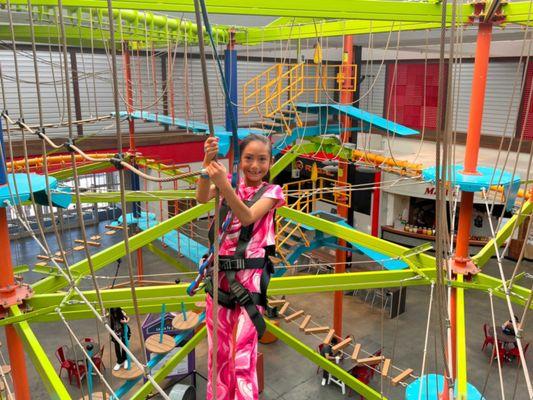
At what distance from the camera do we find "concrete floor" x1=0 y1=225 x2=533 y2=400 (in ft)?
22.5

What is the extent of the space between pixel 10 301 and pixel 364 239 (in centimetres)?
260

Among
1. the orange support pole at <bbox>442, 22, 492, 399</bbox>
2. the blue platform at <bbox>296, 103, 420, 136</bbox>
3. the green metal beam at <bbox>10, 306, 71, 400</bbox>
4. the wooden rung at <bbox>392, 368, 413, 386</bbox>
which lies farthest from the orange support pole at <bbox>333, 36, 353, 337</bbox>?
the green metal beam at <bbox>10, 306, 71, 400</bbox>

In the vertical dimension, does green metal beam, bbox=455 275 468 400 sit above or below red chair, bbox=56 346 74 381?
above

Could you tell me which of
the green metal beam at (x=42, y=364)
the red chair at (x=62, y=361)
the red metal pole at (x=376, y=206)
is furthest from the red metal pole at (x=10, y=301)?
the red metal pole at (x=376, y=206)

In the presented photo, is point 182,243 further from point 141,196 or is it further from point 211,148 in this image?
point 211,148

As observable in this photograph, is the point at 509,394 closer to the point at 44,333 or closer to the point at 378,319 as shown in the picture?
the point at 378,319

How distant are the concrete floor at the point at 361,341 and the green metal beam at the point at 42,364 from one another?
13.0ft

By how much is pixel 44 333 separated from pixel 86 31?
481 cm

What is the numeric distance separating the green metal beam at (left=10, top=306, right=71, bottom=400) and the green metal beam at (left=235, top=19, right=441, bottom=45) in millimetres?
3470

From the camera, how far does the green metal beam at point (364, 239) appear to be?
3838 mm

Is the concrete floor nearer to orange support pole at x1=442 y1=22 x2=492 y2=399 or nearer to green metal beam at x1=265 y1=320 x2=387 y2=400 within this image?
green metal beam at x1=265 y1=320 x2=387 y2=400

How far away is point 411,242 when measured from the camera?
37.6ft

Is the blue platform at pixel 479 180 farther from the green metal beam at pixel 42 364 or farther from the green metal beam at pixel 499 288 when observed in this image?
the green metal beam at pixel 42 364

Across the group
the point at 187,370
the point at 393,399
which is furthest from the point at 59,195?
the point at 393,399
